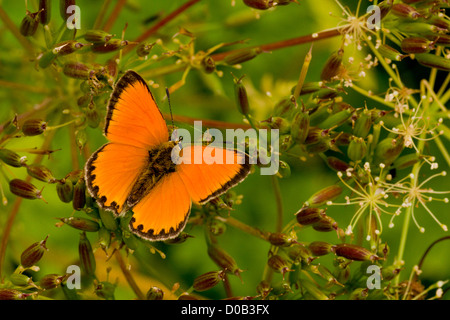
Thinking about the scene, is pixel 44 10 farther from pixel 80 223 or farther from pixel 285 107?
pixel 285 107

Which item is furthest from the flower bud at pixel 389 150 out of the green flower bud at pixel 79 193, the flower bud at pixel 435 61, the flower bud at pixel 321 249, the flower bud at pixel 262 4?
the green flower bud at pixel 79 193

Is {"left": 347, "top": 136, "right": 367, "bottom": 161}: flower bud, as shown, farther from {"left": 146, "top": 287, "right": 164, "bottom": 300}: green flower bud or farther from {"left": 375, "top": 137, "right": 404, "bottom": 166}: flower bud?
{"left": 146, "top": 287, "right": 164, "bottom": 300}: green flower bud

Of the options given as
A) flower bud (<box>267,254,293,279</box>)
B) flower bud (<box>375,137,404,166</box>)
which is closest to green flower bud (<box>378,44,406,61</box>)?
flower bud (<box>375,137,404,166</box>)

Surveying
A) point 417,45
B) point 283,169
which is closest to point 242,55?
point 283,169

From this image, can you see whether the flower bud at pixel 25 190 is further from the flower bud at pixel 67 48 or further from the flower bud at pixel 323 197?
the flower bud at pixel 323 197
